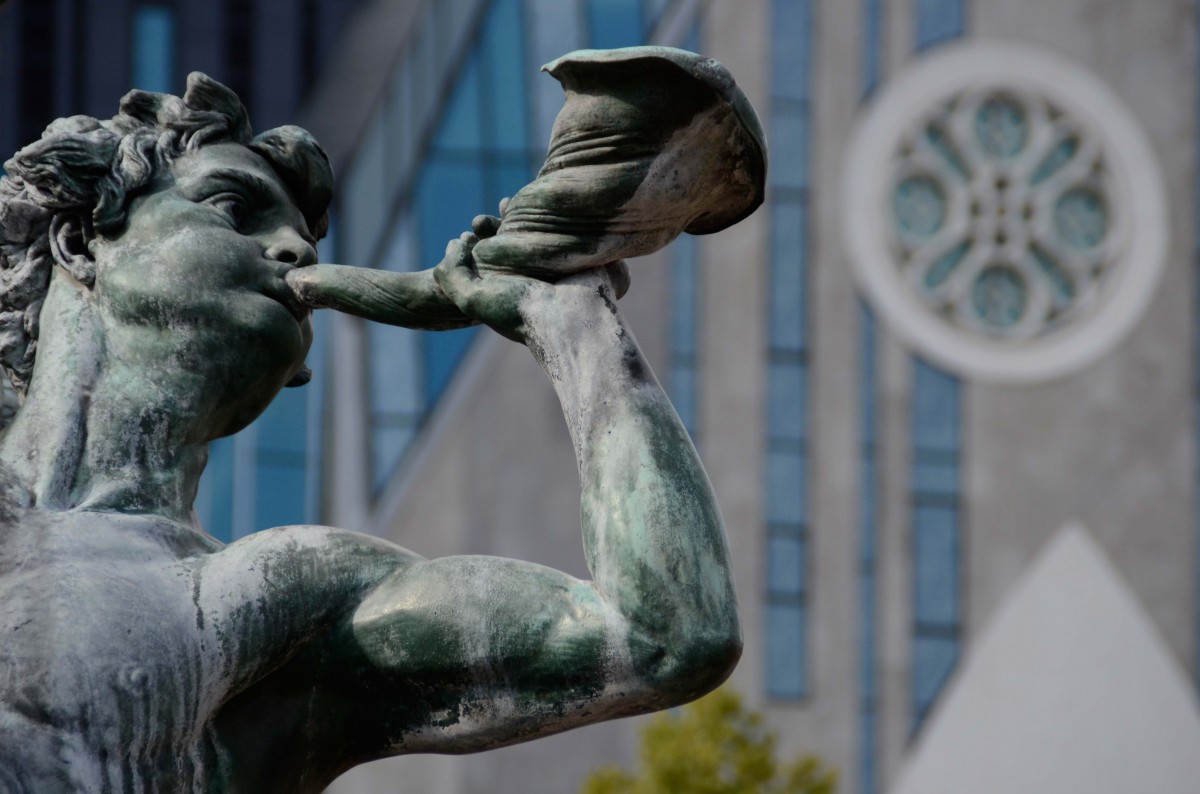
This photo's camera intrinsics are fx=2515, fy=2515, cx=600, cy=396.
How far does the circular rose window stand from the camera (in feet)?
88.8

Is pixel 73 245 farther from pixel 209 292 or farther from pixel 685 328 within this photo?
pixel 685 328

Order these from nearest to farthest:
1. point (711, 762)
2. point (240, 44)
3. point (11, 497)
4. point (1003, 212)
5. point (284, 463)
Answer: point (11, 497)
point (711, 762)
point (284, 463)
point (1003, 212)
point (240, 44)

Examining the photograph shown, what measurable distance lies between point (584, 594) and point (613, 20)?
24214mm

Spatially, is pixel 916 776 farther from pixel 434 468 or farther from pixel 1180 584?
pixel 434 468

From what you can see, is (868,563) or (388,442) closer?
(388,442)

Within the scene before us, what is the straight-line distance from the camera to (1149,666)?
2642 cm

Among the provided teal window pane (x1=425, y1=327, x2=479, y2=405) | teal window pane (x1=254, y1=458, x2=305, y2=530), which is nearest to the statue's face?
teal window pane (x1=425, y1=327, x2=479, y2=405)

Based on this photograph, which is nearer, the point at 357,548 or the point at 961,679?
the point at 357,548

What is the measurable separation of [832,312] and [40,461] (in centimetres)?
2422

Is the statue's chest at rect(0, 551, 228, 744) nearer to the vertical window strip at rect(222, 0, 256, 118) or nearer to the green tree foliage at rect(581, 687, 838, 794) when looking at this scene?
the green tree foliage at rect(581, 687, 838, 794)

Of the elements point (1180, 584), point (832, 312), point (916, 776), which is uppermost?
point (832, 312)

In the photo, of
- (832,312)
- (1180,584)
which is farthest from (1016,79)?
(1180,584)

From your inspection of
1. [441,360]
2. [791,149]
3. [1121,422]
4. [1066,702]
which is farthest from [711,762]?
[1121,422]

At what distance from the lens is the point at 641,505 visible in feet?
8.07
